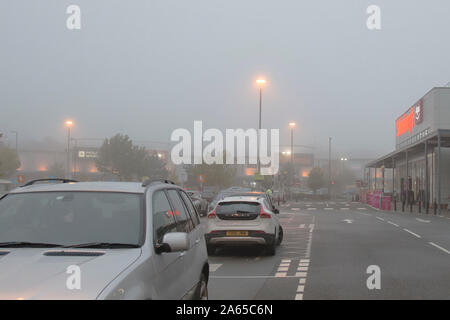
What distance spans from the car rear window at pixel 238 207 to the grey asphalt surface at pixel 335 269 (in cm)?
119

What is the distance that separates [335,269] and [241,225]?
3251 mm

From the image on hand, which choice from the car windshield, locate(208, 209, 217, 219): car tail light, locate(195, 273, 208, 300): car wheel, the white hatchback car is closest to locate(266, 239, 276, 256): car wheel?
the white hatchback car

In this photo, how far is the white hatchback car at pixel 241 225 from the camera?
13914mm

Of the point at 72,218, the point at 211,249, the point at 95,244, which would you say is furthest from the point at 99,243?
the point at 211,249

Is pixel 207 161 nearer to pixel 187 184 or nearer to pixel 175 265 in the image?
pixel 187 184

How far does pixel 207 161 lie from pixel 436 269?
250ft

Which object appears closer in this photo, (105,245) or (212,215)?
(105,245)

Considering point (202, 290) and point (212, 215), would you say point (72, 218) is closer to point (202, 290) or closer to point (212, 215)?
point (202, 290)

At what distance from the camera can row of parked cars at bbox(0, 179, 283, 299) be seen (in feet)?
11.8

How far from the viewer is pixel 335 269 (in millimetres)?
11500

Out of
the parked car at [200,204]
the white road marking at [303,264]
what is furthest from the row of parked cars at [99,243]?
the parked car at [200,204]

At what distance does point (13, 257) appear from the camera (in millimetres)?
4082
